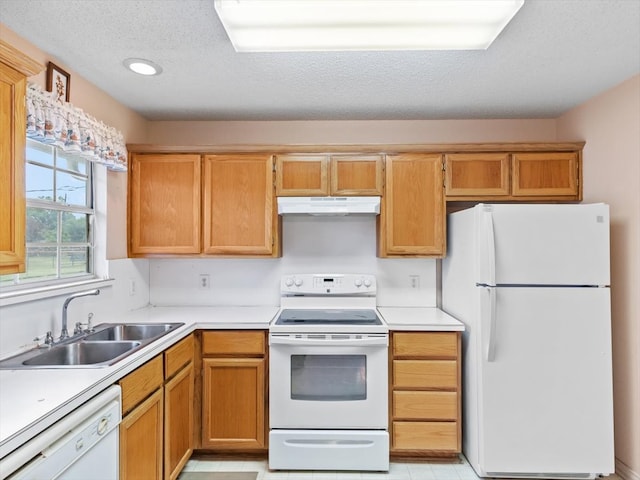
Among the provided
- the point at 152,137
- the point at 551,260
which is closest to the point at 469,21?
the point at 551,260

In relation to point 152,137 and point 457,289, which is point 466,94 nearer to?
point 457,289

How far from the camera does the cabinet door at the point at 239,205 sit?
2.85m

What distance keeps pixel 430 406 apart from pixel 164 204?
7.53 feet

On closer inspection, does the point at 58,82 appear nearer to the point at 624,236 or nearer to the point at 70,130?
the point at 70,130

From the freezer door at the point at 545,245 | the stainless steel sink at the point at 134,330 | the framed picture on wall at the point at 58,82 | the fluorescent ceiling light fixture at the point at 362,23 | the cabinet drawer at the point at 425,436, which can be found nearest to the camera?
the fluorescent ceiling light fixture at the point at 362,23

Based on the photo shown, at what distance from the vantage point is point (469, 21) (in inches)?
62.2

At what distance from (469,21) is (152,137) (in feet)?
8.30

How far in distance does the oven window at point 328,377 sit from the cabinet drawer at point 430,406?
0.94ft

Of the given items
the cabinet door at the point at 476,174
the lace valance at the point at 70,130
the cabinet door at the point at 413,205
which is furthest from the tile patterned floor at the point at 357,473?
the lace valance at the point at 70,130

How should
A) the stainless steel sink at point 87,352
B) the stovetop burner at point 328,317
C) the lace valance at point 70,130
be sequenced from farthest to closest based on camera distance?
the stovetop burner at point 328,317 < the stainless steel sink at point 87,352 < the lace valance at point 70,130

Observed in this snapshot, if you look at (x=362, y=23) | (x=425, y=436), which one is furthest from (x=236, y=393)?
(x=362, y=23)

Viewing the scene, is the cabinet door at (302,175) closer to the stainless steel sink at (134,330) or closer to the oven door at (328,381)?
the oven door at (328,381)

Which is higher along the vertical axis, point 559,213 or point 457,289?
point 559,213

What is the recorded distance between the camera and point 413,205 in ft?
9.24
